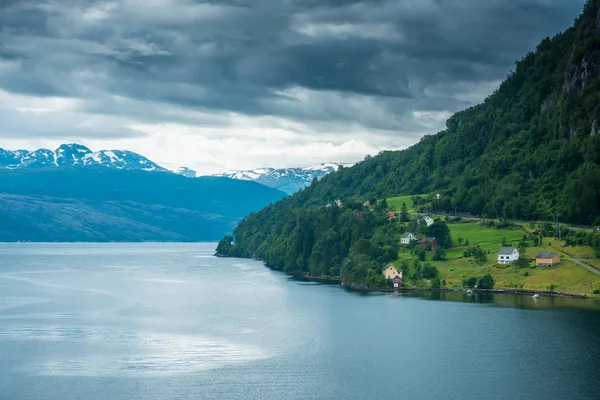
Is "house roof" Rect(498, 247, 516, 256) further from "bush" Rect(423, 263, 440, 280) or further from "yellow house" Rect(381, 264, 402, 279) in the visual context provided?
"yellow house" Rect(381, 264, 402, 279)

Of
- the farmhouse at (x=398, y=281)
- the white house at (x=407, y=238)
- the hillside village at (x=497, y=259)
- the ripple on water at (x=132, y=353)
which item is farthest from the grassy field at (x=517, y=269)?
the ripple on water at (x=132, y=353)

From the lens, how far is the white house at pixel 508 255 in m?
161

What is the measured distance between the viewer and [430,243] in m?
184

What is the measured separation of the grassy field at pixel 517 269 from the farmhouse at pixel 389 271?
13.5 ft

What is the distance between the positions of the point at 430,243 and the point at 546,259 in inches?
1370

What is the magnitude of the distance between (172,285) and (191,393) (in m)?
112

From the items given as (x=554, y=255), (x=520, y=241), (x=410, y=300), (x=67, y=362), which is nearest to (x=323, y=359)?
(x=67, y=362)

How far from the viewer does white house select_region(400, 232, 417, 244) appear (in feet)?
634

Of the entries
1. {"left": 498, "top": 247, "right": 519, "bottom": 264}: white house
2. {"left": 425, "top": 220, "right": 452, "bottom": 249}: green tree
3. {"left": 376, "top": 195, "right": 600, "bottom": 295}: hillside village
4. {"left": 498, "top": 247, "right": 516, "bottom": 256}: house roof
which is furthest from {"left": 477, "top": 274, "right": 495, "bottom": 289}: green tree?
{"left": 425, "top": 220, "right": 452, "bottom": 249}: green tree

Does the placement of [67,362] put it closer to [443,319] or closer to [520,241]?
[443,319]

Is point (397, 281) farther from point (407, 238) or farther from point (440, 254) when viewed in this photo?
point (407, 238)

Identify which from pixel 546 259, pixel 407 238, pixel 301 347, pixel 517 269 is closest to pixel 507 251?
pixel 517 269

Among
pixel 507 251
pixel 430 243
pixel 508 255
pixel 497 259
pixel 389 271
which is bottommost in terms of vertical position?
pixel 389 271

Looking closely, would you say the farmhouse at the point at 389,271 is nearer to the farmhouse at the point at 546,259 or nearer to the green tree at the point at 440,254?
the green tree at the point at 440,254
